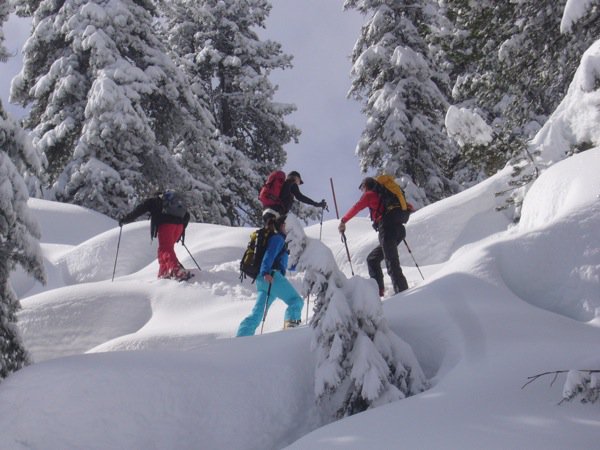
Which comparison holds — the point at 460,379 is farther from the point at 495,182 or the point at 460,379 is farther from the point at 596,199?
the point at 495,182

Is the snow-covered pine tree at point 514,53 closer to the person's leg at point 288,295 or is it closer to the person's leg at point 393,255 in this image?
the person's leg at point 393,255

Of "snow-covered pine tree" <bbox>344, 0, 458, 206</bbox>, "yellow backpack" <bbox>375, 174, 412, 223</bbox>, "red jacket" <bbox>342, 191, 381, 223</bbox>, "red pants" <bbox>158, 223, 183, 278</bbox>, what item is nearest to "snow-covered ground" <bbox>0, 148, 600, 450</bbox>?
"yellow backpack" <bbox>375, 174, 412, 223</bbox>

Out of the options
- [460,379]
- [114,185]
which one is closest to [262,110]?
[114,185]

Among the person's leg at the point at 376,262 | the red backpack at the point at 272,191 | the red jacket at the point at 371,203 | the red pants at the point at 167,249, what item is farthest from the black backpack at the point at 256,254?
the red pants at the point at 167,249

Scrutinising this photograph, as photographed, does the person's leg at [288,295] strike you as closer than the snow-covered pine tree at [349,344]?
No

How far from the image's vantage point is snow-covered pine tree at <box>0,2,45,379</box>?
511 cm

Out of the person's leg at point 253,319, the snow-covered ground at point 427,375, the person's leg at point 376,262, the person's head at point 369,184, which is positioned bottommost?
the snow-covered ground at point 427,375

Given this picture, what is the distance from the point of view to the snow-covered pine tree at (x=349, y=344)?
14.0 feet

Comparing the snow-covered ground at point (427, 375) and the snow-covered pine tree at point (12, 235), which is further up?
the snow-covered pine tree at point (12, 235)

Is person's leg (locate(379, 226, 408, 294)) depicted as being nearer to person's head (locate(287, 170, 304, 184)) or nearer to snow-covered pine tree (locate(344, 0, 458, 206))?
person's head (locate(287, 170, 304, 184))

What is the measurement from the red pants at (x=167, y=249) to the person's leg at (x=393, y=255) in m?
3.79

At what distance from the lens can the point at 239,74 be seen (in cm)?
2517

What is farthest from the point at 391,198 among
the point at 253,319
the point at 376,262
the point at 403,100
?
the point at 403,100

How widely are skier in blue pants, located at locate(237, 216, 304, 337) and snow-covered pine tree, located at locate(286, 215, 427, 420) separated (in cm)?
220
